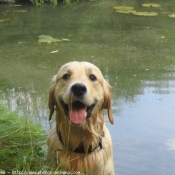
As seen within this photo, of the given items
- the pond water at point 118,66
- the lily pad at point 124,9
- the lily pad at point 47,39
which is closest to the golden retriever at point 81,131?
the pond water at point 118,66

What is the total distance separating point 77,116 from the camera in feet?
11.0

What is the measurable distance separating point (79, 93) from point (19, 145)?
113 centimetres

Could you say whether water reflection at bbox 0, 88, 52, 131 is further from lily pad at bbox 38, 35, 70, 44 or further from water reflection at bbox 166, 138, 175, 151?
lily pad at bbox 38, 35, 70, 44

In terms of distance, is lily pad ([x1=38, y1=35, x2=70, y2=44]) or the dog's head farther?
lily pad ([x1=38, y1=35, x2=70, y2=44])

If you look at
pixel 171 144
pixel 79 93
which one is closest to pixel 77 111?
pixel 79 93

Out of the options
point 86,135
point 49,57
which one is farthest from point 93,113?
point 49,57

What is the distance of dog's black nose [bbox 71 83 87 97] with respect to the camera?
322 centimetres

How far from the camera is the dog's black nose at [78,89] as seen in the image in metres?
3.22

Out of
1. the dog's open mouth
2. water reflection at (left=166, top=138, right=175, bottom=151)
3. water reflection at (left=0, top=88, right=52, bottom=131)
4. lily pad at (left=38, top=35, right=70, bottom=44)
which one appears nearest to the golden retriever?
the dog's open mouth

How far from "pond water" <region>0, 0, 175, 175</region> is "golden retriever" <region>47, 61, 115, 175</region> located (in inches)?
36.6

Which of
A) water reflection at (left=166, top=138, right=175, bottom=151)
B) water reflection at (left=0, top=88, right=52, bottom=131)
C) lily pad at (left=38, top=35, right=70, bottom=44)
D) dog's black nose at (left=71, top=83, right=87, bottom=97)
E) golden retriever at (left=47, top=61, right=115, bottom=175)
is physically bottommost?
water reflection at (left=166, top=138, right=175, bottom=151)

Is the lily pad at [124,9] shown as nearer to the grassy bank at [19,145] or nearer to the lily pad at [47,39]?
the lily pad at [47,39]

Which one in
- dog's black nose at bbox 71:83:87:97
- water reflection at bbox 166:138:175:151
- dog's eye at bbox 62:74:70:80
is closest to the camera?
dog's black nose at bbox 71:83:87:97

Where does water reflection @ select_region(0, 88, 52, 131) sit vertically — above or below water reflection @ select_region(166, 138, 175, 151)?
above
